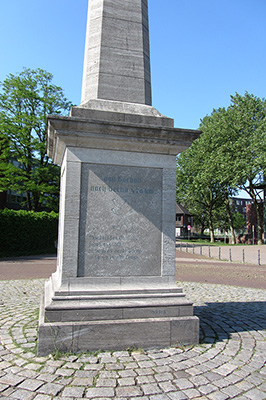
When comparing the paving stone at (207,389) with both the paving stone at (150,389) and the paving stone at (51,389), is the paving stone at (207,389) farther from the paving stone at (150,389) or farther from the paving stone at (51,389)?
the paving stone at (51,389)

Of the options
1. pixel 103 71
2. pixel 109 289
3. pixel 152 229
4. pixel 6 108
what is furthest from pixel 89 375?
pixel 6 108

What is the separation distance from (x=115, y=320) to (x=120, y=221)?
54.2 inches

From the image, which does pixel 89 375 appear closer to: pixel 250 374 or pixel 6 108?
pixel 250 374

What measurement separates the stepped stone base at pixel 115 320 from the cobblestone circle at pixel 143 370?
4.8 inches

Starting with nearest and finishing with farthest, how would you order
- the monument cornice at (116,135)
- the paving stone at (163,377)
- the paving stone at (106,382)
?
1. the paving stone at (106,382)
2. the paving stone at (163,377)
3. the monument cornice at (116,135)

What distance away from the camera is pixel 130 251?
178 inches

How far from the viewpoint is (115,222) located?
4.52 meters

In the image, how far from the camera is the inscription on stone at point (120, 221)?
4.40 meters

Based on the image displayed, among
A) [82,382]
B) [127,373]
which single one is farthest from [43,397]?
[127,373]

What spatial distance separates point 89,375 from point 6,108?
1025 inches

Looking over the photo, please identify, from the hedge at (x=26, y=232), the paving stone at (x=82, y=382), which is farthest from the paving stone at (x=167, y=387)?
the hedge at (x=26, y=232)

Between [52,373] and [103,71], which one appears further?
[103,71]

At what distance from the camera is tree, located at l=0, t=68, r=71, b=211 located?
2395 centimetres

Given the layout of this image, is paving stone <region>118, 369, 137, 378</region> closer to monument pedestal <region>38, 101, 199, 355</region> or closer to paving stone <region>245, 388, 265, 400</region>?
monument pedestal <region>38, 101, 199, 355</region>
